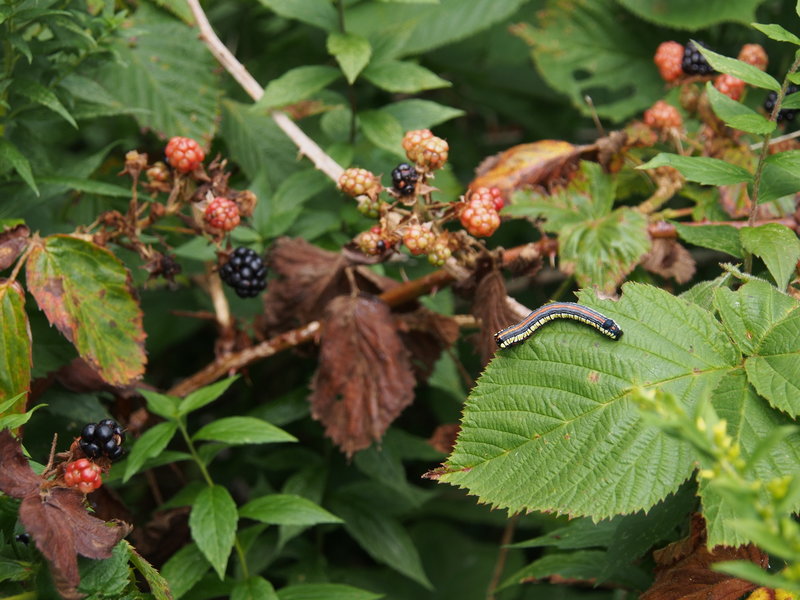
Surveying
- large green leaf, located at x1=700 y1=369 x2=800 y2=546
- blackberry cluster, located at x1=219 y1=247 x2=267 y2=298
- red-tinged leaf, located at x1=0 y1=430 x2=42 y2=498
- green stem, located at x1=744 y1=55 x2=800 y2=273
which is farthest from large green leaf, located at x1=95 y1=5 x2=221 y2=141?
large green leaf, located at x1=700 y1=369 x2=800 y2=546

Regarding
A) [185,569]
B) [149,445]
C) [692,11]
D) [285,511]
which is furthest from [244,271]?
[692,11]

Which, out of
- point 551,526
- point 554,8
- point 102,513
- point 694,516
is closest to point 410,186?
point 694,516

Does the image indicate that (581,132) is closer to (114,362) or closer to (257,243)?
(257,243)

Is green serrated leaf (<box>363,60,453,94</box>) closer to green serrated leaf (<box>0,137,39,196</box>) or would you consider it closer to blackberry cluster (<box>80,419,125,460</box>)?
green serrated leaf (<box>0,137,39,196</box>)

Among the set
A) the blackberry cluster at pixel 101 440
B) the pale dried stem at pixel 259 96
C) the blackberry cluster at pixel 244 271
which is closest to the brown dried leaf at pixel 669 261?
the pale dried stem at pixel 259 96

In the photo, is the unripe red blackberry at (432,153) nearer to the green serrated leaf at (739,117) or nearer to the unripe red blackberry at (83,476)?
the green serrated leaf at (739,117)

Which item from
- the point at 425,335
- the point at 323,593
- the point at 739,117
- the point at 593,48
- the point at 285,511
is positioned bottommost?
the point at 323,593

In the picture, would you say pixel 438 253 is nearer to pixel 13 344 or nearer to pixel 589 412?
pixel 589 412
